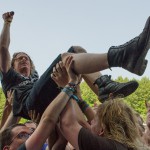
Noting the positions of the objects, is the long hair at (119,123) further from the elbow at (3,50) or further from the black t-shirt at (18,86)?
the elbow at (3,50)

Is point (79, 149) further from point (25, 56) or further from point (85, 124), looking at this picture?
point (25, 56)

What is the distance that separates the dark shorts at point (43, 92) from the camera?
2.82 metres

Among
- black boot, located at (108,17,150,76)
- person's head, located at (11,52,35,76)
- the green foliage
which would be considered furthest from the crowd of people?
the green foliage

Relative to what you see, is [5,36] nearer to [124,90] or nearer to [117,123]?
[124,90]

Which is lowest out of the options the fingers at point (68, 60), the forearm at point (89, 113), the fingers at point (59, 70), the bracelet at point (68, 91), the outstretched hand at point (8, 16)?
the forearm at point (89, 113)

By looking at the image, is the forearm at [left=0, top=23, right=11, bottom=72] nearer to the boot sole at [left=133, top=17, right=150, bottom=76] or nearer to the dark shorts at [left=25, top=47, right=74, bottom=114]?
the dark shorts at [left=25, top=47, right=74, bottom=114]

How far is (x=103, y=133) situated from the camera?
2.10m

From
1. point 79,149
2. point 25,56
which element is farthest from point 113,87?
point 25,56

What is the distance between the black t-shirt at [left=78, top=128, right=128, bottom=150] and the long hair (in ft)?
0.19

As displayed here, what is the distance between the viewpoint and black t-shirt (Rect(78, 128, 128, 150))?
6.37 feet

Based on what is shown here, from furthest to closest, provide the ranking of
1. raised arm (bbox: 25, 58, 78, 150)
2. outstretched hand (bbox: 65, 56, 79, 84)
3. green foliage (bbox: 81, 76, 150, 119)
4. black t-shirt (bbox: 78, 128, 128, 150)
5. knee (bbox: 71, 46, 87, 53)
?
green foliage (bbox: 81, 76, 150, 119)
knee (bbox: 71, 46, 87, 53)
outstretched hand (bbox: 65, 56, 79, 84)
raised arm (bbox: 25, 58, 78, 150)
black t-shirt (bbox: 78, 128, 128, 150)

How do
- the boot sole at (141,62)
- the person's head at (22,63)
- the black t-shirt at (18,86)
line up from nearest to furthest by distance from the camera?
the boot sole at (141,62) < the black t-shirt at (18,86) < the person's head at (22,63)

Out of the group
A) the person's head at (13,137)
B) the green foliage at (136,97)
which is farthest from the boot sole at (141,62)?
the green foliage at (136,97)

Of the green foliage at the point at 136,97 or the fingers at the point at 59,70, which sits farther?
the green foliage at the point at 136,97
